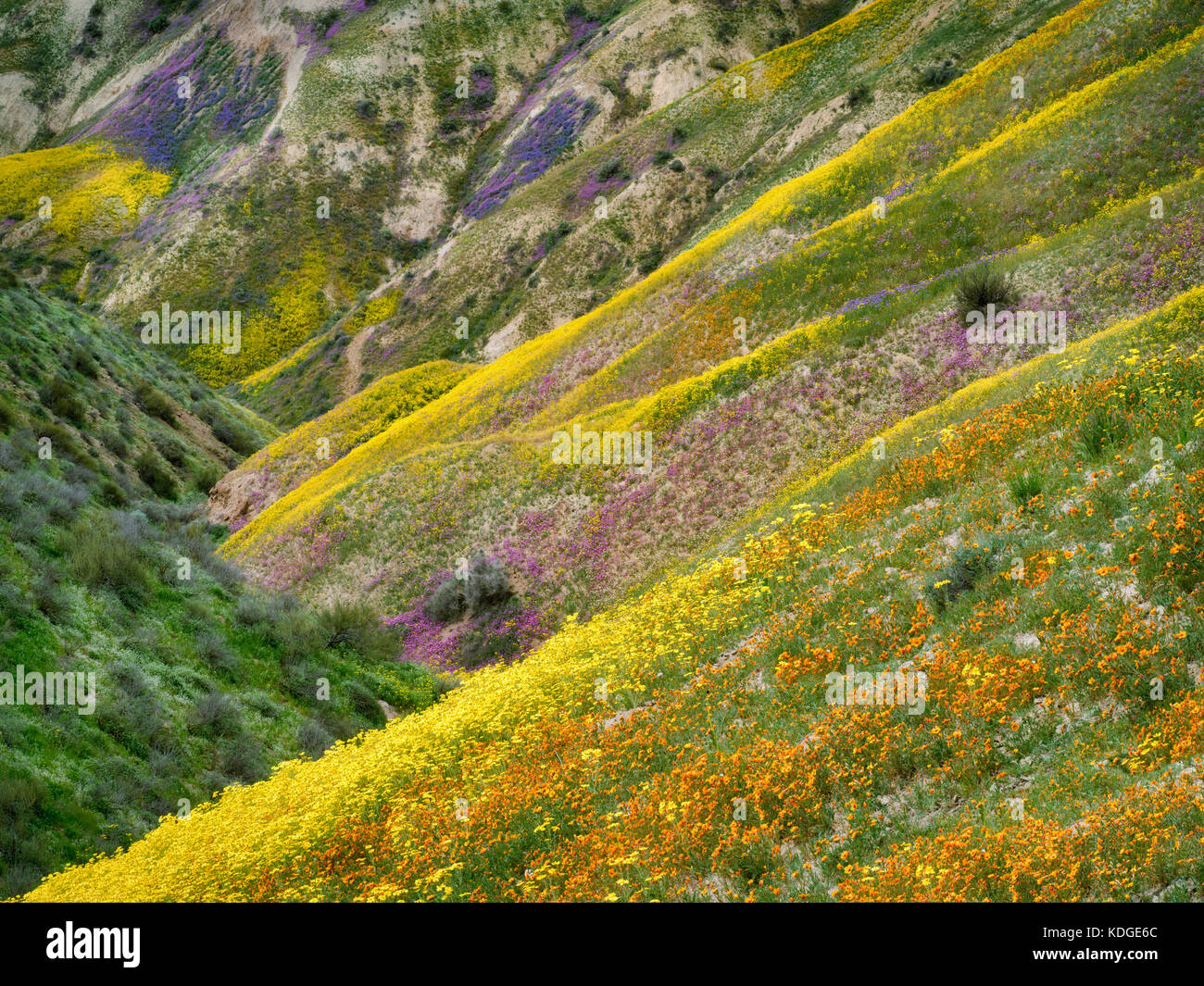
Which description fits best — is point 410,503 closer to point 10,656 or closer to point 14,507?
point 14,507

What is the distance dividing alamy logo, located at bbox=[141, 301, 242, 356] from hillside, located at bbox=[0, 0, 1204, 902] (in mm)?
8466

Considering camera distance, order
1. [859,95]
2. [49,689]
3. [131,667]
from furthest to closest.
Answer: [859,95], [131,667], [49,689]

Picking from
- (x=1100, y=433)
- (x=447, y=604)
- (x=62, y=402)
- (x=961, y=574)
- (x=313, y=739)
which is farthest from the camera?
(x=62, y=402)

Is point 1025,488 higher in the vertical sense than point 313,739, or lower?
higher

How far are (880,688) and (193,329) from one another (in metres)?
97.2

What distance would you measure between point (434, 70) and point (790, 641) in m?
112

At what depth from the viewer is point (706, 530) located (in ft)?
93.8

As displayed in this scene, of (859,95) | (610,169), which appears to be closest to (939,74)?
(859,95)

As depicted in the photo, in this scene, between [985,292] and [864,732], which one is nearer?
[864,732]

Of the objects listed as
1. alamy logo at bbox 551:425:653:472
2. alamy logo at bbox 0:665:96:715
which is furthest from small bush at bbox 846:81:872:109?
alamy logo at bbox 0:665:96:715

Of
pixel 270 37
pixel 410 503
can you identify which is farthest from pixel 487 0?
pixel 410 503
